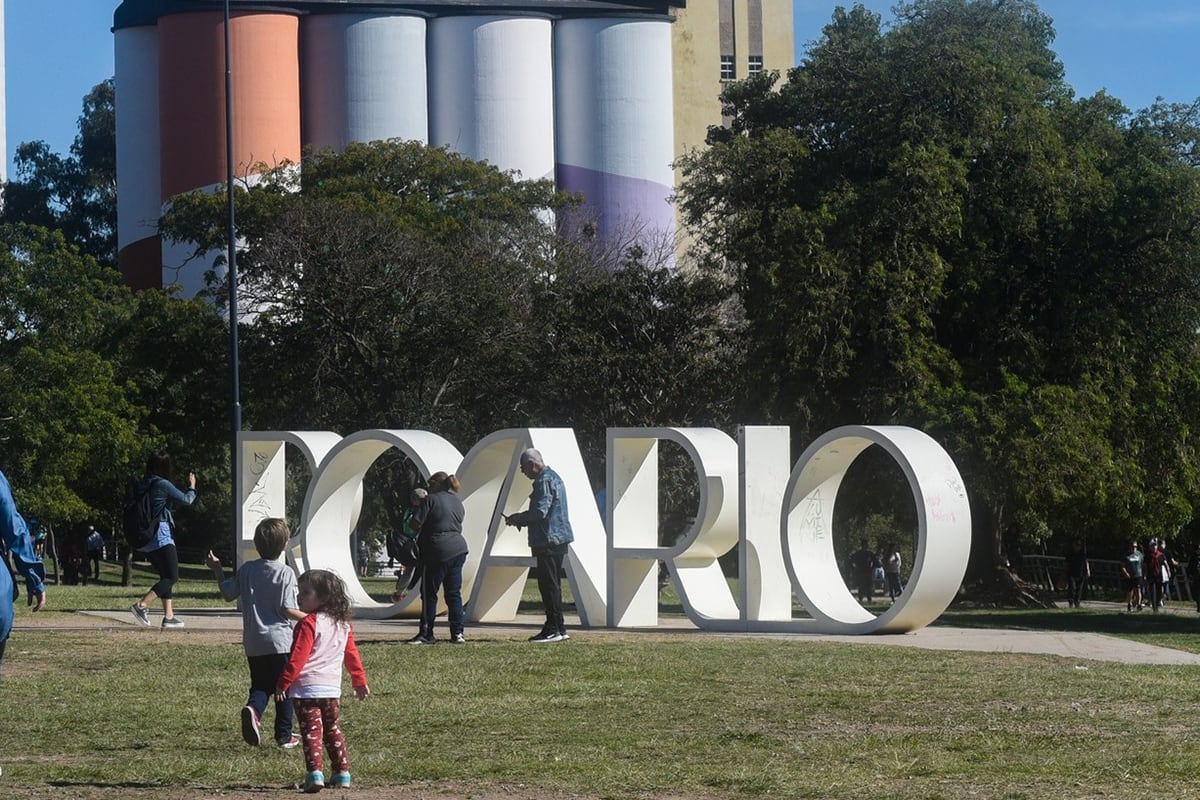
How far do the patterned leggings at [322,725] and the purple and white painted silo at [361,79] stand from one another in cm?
5261

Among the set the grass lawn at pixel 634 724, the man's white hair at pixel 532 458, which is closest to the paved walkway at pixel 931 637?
the grass lawn at pixel 634 724

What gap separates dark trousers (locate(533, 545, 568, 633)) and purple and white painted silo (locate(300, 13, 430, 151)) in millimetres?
44654

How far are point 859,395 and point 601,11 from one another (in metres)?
35.7

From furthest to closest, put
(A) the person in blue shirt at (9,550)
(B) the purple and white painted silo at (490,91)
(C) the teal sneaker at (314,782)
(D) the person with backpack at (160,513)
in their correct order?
(B) the purple and white painted silo at (490,91) → (D) the person with backpack at (160,513) → (A) the person in blue shirt at (9,550) → (C) the teal sneaker at (314,782)

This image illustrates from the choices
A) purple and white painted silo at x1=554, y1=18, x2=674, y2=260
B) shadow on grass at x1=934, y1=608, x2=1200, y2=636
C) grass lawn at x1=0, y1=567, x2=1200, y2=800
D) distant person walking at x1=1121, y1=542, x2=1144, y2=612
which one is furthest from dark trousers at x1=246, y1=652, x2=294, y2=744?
purple and white painted silo at x1=554, y1=18, x2=674, y2=260

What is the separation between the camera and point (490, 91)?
6147cm

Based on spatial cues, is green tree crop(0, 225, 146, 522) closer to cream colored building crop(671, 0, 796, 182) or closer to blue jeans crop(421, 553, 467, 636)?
blue jeans crop(421, 553, 467, 636)

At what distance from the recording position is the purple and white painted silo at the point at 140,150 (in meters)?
63.0

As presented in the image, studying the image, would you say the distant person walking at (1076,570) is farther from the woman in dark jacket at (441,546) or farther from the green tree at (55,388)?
the green tree at (55,388)

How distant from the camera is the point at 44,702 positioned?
39.0 feet

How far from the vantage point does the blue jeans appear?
16016 millimetres

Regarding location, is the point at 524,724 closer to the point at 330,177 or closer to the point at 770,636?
the point at 770,636

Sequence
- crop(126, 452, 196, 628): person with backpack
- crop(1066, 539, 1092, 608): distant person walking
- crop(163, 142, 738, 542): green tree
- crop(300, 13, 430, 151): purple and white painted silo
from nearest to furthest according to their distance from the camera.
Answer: crop(126, 452, 196, 628): person with backpack < crop(1066, 539, 1092, 608): distant person walking < crop(163, 142, 738, 542): green tree < crop(300, 13, 430, 151): purple and white painted silo

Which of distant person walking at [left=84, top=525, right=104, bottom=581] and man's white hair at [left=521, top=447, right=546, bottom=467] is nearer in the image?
man's white hair at [left=521, top=447, right=546, bottom=467]
